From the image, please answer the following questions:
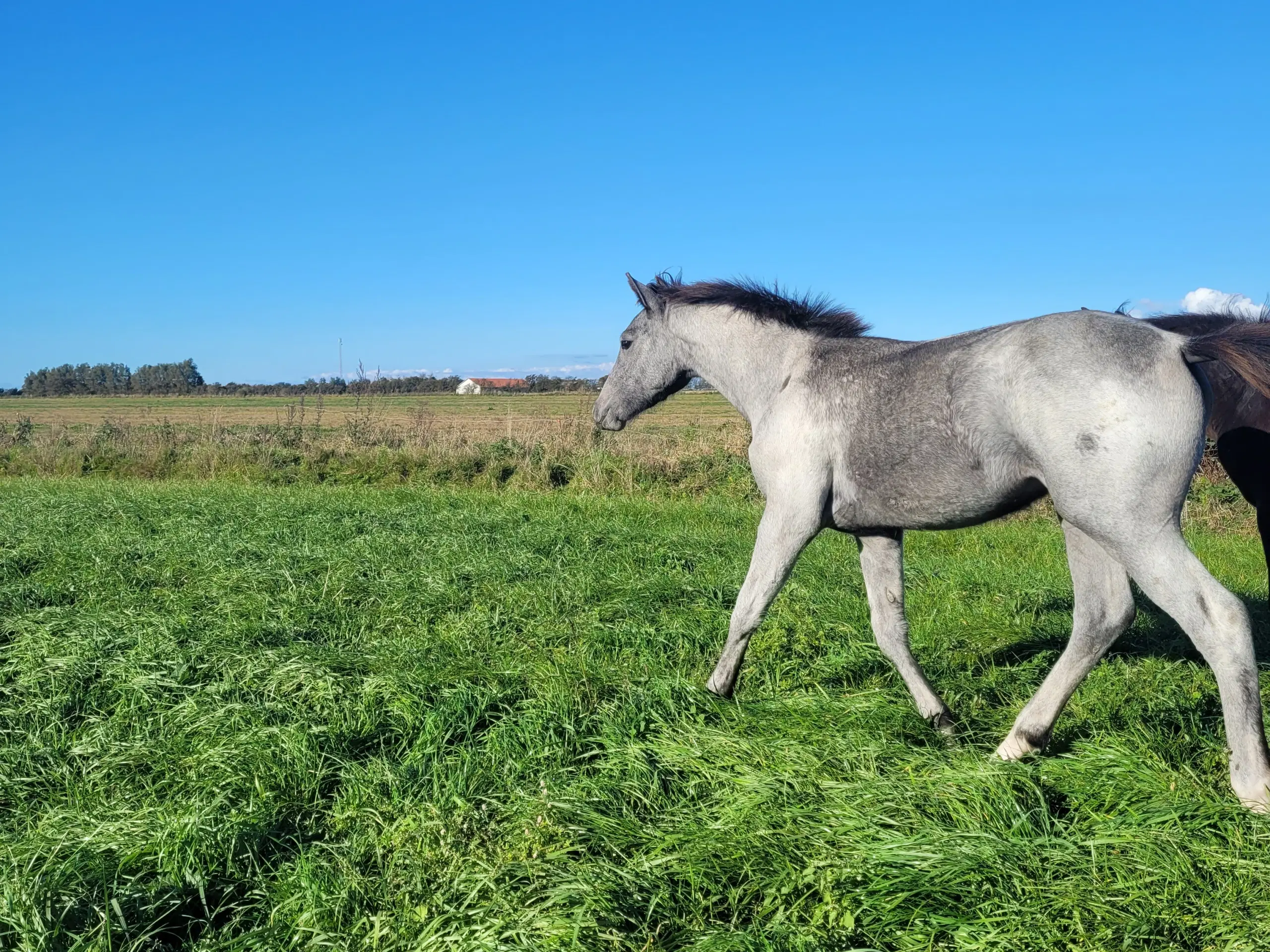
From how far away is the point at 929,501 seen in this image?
4082mm

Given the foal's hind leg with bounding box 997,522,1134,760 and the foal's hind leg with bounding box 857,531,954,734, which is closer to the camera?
the foal's hind leg with bounding box 997,522,1134,760

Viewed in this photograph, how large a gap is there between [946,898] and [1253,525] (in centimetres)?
1243

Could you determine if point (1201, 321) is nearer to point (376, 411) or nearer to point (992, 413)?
point (992, 413)

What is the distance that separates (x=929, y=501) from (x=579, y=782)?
6.40 ft

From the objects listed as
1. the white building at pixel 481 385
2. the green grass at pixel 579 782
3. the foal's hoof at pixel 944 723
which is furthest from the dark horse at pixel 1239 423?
the white building at pixel 481 385

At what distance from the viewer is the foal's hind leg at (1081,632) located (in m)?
3.90

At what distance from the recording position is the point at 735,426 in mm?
18188

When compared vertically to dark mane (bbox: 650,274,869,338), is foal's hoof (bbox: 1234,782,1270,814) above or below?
below

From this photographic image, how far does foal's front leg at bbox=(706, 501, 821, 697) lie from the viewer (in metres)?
4.34

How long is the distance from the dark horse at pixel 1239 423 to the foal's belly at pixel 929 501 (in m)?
1.53

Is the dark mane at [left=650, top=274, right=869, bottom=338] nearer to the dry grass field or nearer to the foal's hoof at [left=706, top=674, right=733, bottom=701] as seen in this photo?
the foal's hoof at [left=706, top=674, right=733, bottom=701]

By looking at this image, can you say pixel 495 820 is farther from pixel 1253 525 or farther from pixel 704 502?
pixel 1253 525

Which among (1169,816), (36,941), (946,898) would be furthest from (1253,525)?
(36,941)

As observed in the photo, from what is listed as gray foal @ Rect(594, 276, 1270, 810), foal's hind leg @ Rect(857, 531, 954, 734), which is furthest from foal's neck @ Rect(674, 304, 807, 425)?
foal's hind leg @ Rect(857, 531, 954, 734)
